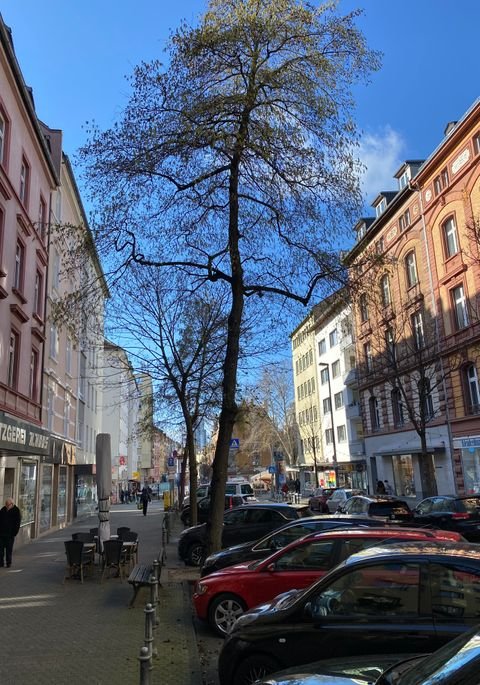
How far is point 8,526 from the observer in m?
14.4

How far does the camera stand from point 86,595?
10.8 m

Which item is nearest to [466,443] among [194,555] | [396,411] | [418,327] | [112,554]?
[418,327]

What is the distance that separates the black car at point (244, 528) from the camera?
50.0 feet

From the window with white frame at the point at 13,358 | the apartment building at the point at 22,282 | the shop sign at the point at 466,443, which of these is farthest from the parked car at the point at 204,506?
the shop sign at the point at 466,443

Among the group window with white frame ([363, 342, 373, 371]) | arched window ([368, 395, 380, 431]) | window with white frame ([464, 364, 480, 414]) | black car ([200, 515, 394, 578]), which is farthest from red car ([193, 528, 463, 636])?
arched window ([368, 395, 380, 431])

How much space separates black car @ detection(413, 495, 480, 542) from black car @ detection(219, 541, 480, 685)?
38.2 ft

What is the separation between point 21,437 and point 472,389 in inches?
906

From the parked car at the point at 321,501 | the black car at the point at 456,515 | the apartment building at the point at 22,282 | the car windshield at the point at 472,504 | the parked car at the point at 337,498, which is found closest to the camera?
the black car at the point at 456,515

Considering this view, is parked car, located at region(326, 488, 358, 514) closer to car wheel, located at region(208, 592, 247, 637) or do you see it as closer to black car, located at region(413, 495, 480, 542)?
black car, located at region(413, 495, 480, 542)

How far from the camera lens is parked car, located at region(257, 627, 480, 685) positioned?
2.37 metres

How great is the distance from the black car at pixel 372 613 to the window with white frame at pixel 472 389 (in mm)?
25713

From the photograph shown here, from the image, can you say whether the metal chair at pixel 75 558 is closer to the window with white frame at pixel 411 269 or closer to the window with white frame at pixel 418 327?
the window with white frame at pixel 418 327

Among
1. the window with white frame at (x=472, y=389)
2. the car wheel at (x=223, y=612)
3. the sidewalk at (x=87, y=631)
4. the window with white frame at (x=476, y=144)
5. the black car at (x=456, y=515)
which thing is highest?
the window with white frame at (x=476, y=144)

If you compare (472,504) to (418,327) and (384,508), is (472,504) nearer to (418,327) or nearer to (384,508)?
(384,508)
